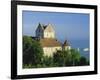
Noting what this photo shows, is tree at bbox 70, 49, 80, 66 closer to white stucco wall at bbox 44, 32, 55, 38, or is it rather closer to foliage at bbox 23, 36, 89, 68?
foliage at bbox 23, 36, 89, 68

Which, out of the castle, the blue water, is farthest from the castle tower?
the blue water

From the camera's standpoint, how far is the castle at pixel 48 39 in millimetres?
1953

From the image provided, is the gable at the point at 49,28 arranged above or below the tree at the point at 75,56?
above

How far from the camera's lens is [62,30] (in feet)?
6.62

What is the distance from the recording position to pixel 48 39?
6.47 ft

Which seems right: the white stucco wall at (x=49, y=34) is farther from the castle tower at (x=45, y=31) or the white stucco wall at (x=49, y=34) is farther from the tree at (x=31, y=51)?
the tree at (x=31, y=51)

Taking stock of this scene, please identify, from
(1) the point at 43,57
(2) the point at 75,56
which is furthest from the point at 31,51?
(2) the point at 75,56

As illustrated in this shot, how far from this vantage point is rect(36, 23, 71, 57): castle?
1953mm

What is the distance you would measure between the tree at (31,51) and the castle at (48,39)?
0.05 meters

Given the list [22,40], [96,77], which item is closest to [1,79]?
[22,40]

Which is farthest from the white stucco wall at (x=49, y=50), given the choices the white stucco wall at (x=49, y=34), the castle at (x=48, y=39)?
the white stucco wall at (x=49, y=34)

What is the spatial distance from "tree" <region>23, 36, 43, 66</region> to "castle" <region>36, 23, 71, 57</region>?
5 cm

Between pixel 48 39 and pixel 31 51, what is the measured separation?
19 cm

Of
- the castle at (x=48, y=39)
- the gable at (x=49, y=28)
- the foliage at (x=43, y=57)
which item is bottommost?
the foliage at (x=43, y=57)
